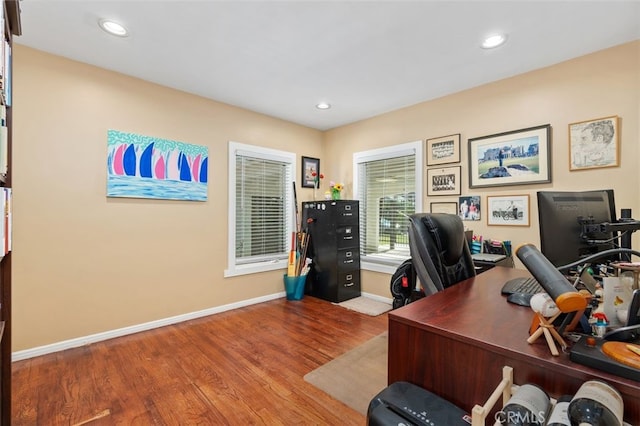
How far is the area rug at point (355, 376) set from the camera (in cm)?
182

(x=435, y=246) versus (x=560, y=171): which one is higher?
(x=560, y=171)

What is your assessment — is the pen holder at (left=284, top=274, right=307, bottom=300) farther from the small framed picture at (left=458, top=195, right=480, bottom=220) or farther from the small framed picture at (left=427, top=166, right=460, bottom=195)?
the small framed picture at (left=458, top=195, right=480, bottom=220)

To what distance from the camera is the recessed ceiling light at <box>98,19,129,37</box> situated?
2.01 m

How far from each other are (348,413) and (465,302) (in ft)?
3.45

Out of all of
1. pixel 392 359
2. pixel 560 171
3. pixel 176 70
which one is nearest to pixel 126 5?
pixel 176 70

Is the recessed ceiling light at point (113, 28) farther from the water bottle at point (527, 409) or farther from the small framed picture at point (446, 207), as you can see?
the small framed picture at point (446, 207)

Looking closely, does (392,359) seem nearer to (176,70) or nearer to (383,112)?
(176,70)

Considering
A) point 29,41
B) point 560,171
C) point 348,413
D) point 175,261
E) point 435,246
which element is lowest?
point 348,413

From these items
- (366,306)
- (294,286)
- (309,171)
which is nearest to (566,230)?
(366,306)

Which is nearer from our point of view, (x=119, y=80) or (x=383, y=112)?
(x=119, y=80)

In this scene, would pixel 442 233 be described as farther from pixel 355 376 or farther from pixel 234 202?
pixel 234 202

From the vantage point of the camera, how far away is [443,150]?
3.26 m

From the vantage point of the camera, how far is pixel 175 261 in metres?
3.07

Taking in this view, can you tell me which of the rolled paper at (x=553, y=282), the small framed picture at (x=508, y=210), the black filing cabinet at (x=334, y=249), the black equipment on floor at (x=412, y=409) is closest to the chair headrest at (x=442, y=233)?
the rolled paper at (x=553, y=282)
